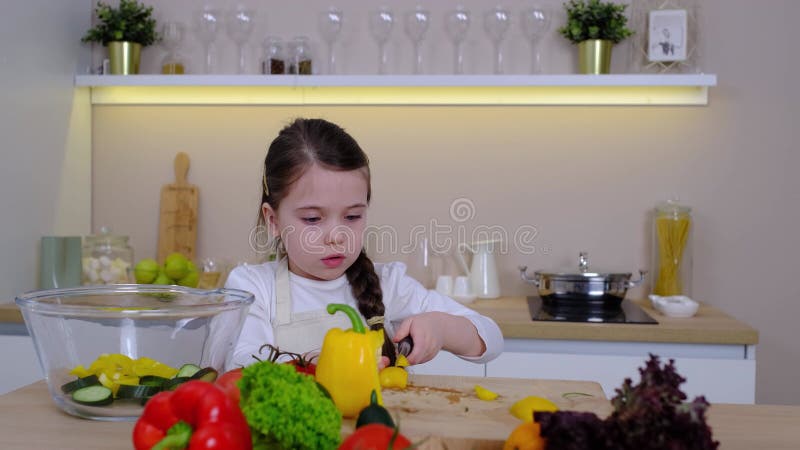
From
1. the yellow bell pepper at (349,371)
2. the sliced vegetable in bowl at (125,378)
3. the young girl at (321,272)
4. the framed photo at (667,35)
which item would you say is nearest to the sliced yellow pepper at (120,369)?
the sliced vegetable in bowl at (125,378)

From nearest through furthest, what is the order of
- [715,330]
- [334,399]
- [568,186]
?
[334,399], [715,330], [568,186]

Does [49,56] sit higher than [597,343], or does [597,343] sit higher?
[49,56]

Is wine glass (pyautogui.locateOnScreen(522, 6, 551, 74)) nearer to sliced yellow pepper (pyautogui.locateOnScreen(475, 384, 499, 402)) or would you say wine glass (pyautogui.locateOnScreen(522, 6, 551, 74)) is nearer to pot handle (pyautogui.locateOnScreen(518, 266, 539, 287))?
pot handle (pyautogui.locateOnScreen(518, 266, 539, 287))

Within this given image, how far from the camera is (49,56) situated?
234 cm

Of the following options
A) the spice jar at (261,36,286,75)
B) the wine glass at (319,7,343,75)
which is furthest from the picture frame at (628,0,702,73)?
the spice jar at (261,36,286,75)

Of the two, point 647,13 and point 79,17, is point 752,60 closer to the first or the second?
point 647,13

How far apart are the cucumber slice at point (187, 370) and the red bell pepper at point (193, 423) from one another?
0.68ft

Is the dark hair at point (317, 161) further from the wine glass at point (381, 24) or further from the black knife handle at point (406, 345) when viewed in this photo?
the wine glass at point (381, 24)

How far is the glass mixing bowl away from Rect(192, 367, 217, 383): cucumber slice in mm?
26

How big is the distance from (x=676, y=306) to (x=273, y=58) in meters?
1.31

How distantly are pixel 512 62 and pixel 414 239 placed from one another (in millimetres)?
606

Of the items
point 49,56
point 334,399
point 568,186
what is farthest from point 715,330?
point 49,56

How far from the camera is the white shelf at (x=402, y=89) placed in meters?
2.25

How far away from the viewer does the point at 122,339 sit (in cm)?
92
